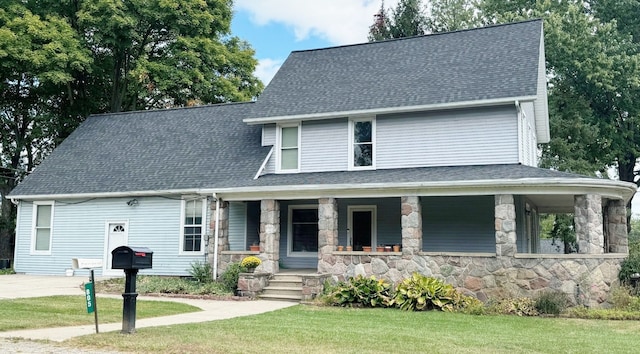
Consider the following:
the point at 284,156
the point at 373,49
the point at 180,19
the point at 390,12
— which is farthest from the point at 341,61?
the point at 390,12

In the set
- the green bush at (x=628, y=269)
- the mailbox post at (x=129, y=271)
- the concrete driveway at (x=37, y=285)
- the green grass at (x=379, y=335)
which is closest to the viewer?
the green grass at (x=379, y=335)

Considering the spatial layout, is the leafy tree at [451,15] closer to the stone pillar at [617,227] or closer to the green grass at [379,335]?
the stone pillar at [617,227]

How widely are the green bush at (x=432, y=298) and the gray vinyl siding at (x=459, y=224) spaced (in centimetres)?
301

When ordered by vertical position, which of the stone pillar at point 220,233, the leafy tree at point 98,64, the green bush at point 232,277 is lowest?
the green bush at point 232,277

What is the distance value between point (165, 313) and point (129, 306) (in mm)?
3308

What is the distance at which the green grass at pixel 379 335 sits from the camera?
8.19 meters

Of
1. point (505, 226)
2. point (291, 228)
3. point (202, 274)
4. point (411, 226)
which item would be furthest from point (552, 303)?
point (202, 274)

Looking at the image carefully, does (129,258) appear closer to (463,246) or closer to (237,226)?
(237,226)

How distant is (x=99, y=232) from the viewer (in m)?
19.9

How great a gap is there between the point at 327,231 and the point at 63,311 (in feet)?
22.2

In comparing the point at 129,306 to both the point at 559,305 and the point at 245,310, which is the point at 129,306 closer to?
the point at 245,310

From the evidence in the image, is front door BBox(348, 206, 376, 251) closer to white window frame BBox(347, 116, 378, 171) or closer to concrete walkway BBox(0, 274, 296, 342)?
white window frame BBox(347, 116, 378, 171)

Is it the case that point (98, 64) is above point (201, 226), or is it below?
above

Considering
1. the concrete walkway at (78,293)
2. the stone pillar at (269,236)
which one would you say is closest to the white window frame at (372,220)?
the stone pillar at (269,236)
